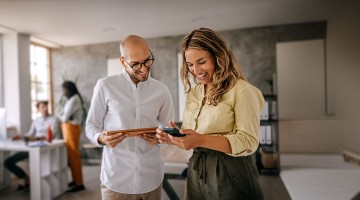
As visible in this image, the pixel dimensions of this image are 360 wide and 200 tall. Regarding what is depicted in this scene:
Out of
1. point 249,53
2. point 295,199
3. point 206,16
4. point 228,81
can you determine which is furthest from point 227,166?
point 249,53

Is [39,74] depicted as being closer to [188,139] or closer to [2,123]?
[2,123]

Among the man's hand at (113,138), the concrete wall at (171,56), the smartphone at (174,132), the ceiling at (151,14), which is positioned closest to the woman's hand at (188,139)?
the smartphone at (174,132)

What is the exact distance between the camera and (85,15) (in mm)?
3137

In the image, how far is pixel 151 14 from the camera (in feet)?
9.75

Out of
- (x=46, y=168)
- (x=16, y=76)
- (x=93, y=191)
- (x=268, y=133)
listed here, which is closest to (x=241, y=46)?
(x=268, y=133)

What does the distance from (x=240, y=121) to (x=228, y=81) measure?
0.15 m

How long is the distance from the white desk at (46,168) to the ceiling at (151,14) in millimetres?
1589

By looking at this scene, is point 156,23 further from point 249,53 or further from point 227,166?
point 227,166

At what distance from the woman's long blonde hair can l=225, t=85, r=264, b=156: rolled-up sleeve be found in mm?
63

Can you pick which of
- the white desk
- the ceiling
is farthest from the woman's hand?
the white desk

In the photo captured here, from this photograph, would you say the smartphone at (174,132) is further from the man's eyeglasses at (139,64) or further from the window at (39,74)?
the window at (39,74)

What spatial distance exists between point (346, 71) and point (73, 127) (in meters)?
3.04

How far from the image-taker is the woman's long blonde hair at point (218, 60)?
853 millimetres

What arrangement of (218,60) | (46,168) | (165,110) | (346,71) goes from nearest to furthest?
1. (218,60)
2. (165,110)
3. (346,71)
4. (46,168)
